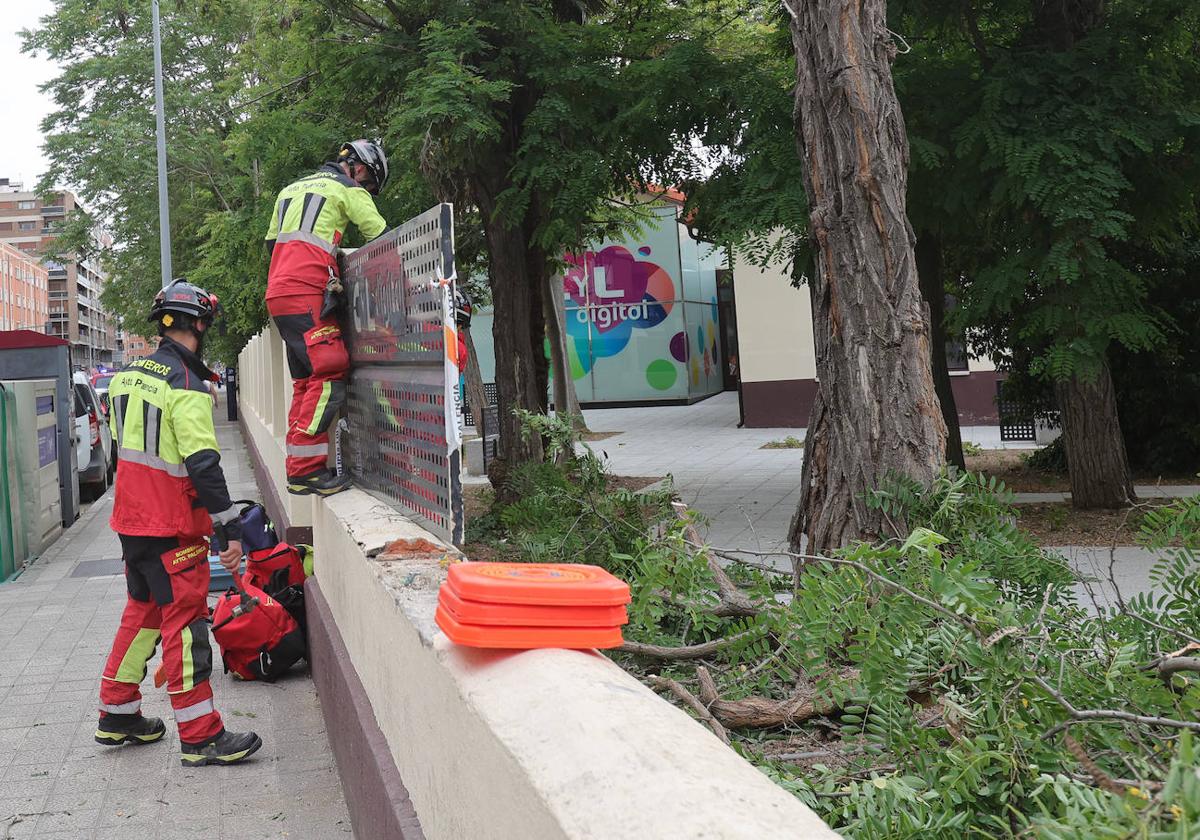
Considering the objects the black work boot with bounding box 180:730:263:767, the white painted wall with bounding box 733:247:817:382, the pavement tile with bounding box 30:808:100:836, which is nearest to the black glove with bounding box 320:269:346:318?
the black work boot with bounding box 180:730:263:767

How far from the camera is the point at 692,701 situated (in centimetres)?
312

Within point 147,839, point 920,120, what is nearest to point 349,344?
point 147,839

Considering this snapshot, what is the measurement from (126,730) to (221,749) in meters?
0.62

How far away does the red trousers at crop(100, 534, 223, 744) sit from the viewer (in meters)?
5.43

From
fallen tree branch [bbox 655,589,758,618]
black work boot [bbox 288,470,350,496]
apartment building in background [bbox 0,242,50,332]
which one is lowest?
fallen tree branch [bbox 655,589,758,618]

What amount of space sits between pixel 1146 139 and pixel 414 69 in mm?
6620

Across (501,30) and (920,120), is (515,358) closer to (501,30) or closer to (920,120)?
(501,30)

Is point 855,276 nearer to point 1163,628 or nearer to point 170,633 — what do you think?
point 1163,628

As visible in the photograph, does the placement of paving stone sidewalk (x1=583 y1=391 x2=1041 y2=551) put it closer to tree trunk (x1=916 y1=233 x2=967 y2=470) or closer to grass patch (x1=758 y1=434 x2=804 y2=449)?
grass patch (x1=758 y1=434 x2=804 y2=449)

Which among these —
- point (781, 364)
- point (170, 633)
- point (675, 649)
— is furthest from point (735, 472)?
point (675, 649)

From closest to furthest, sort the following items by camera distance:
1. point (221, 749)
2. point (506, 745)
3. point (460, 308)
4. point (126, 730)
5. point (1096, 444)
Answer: point (506, 745) → point (460, 308) → point (221, 749) → point (126, 730) → point (1096, 444)

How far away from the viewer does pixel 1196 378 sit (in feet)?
46.1

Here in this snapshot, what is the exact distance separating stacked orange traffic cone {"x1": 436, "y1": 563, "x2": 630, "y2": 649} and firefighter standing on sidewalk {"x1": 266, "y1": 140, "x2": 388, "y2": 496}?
155 inches

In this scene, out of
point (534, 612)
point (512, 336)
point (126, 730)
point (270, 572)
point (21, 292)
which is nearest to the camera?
point (534, 612)
